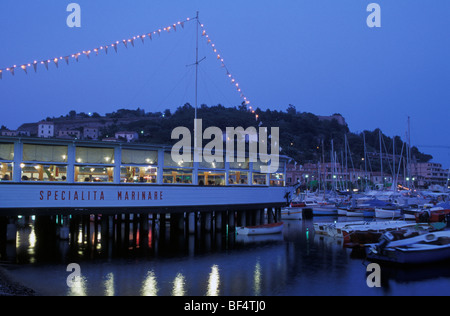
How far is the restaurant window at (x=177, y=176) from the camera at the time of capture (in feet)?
98.4

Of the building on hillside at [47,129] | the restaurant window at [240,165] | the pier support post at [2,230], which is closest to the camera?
the pier support post at [2,230]

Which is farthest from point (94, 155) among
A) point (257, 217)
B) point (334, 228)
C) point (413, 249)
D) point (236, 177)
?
point (334, 228)

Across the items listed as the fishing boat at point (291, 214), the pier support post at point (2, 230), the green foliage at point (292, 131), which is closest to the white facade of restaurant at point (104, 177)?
the pier support post at point (2, 230)

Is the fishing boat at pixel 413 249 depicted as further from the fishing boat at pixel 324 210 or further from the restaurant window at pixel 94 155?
the fishing boat at pixel 324 210

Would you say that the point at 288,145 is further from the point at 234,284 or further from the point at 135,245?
the point at 234,284

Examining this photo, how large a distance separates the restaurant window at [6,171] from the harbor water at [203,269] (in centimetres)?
440

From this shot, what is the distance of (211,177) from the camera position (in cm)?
3250

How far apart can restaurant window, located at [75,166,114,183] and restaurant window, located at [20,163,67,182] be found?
823mm

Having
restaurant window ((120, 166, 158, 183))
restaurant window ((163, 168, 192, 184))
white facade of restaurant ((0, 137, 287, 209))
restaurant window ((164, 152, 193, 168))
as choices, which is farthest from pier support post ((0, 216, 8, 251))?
restaurant window ((164, 152, 193, 168))

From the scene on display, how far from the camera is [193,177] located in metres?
30.6

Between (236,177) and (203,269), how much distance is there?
482 inches

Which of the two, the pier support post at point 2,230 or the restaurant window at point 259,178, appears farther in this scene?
the restaurant window at point 259,178
